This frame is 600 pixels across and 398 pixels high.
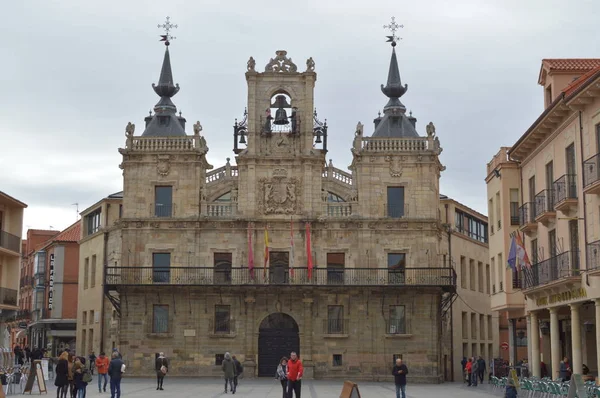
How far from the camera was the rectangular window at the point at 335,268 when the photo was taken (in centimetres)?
5169

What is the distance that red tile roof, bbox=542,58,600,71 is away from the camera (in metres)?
36.7

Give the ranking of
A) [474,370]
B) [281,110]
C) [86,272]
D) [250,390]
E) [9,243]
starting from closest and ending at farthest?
[250,390] → [474,370] → [9,243] → [281,110] → [86,272]

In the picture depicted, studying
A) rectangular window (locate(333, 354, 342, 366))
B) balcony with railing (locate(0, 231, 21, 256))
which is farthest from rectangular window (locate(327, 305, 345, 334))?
balcony with railing (locate(0, 231, 21, 256))

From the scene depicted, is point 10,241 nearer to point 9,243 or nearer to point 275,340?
point 9,243

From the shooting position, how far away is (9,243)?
1921 inches

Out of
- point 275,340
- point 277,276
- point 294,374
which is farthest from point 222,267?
point 294,374

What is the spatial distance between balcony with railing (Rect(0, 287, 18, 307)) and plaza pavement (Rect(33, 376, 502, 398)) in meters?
5.16

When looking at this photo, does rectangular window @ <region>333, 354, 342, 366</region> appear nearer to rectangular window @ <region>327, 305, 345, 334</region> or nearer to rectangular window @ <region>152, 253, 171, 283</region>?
rectangular window @ <region>327, 305, 345, 334</region>

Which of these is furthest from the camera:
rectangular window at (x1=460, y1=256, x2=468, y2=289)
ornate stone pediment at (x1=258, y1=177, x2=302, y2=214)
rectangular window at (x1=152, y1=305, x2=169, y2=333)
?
rectangular window at (x1=460, y1=256, x2=468, y2=289)

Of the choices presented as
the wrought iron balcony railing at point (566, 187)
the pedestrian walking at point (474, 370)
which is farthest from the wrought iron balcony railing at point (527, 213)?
the pedestrian walking at point (474, 370)

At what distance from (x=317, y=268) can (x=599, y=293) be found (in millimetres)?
22648

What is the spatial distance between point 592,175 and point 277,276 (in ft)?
80.4

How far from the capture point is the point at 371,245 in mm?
52000

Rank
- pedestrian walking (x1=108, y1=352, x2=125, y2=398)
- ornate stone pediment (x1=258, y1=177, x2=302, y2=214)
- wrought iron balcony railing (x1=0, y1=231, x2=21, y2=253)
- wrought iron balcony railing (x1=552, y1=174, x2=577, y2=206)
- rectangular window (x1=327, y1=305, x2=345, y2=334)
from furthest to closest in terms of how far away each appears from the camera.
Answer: ornate stone pediment (x1=258, y1=177, x2=302, y2=214), rectangular window (x1=327, y1=305, x2=345, y2=334), wrought iron balcony railing (x1=0, y1=231, x2=21, y2=253), wrought iron balcony railing (x1=552, y1=174, x2=577, y2=206), pedestrian walking (x1=108, y1=352, x2=125, y2=398)
